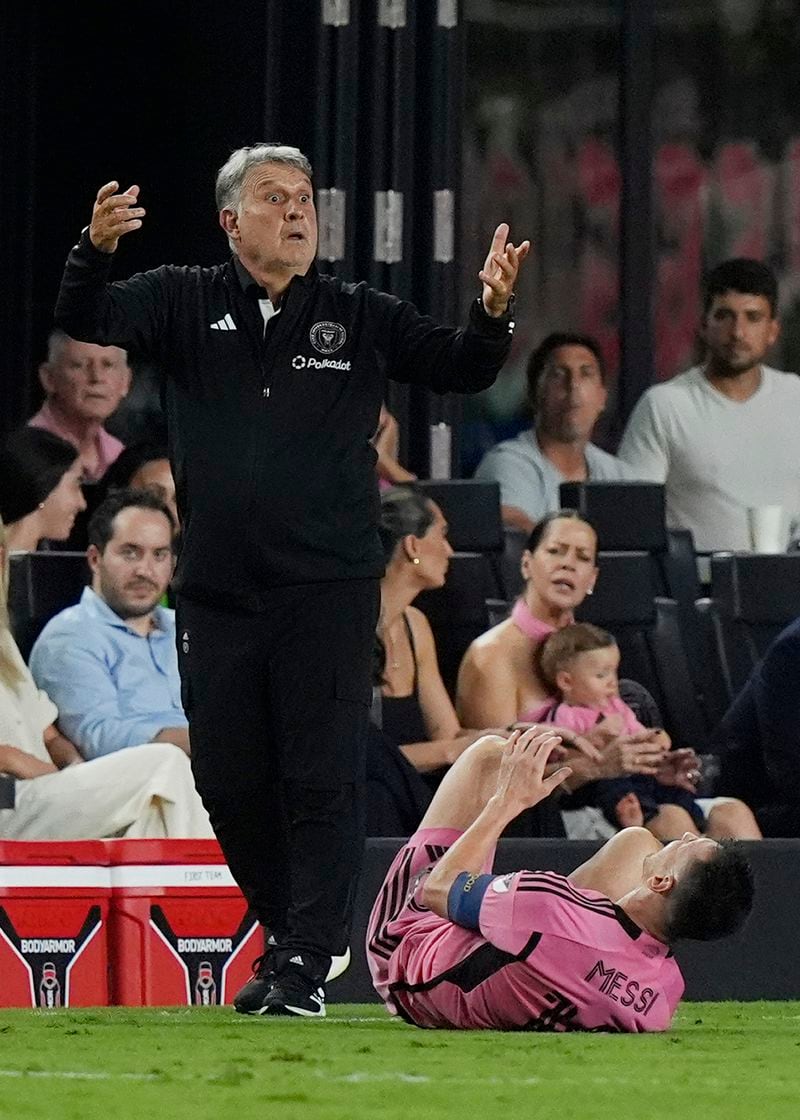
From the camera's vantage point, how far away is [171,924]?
19.0 feet

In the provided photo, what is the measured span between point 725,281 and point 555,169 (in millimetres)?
2438

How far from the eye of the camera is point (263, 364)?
483cm

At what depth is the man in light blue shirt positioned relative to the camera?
672 cm

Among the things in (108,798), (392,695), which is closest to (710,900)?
(108,798)

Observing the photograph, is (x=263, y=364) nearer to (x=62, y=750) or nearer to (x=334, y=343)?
(x=334, y=343)

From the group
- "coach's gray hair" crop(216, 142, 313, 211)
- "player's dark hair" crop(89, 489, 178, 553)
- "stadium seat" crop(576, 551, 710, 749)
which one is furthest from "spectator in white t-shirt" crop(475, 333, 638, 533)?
"coach's gray hair" crop(216, 142, 313, 211)

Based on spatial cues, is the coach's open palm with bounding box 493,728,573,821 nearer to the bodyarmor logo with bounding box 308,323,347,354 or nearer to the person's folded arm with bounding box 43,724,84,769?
the bodyarmor logo with bounding box 308,323,347,354

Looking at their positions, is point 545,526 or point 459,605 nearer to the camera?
point 545,526

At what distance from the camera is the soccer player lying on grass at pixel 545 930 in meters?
4.46

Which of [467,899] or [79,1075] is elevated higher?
[467,899]

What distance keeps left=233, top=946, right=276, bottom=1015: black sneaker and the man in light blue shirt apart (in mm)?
1856

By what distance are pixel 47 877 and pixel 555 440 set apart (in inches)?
150

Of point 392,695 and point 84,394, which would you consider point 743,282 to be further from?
point 392,695

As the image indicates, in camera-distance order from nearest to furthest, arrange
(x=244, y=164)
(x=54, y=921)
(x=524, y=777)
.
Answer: (x=524, y=777)
(x=244, y=164)
(x=54, y=921)
